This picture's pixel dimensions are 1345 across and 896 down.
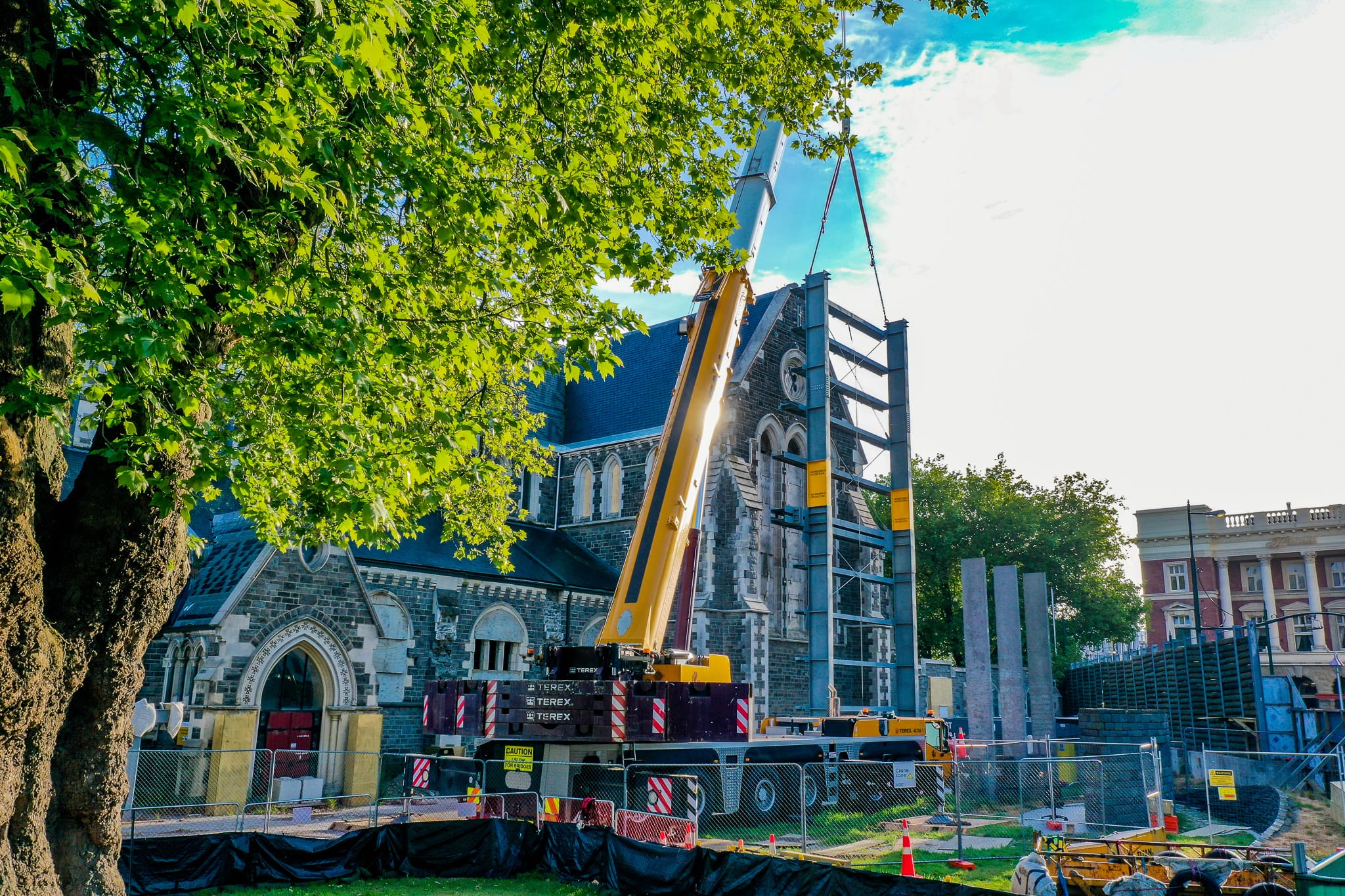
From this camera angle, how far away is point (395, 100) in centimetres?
757

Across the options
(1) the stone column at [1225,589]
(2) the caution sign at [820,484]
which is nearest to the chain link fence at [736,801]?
(2) the caution sign at [820,484]

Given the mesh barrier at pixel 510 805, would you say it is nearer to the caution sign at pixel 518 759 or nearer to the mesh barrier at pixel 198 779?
the caution sign at pixel 518 759

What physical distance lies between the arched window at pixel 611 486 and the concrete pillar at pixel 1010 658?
1252 centimetres

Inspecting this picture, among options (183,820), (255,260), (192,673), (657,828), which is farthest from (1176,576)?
(255,260)

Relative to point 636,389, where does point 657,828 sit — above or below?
below

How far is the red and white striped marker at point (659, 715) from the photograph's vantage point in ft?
46.4

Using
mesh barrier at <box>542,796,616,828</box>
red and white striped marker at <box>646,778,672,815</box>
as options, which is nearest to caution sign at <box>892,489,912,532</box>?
mesh barrier at <box>542,796,616,828</box>

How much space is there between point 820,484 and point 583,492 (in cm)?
1034

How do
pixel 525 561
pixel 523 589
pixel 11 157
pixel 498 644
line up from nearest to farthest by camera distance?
1. pixel 11 157
2. pixel 498 644
3. pixel 523 589
4. pixel 525 561

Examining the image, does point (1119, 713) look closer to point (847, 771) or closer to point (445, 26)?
point (847, 771)

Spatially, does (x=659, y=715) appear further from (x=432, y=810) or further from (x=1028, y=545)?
(x=1028, y=545)

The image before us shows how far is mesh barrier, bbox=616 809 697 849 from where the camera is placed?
13.5 meters

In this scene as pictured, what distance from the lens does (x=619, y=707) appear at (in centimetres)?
1400

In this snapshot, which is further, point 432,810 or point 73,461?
point 73,461
